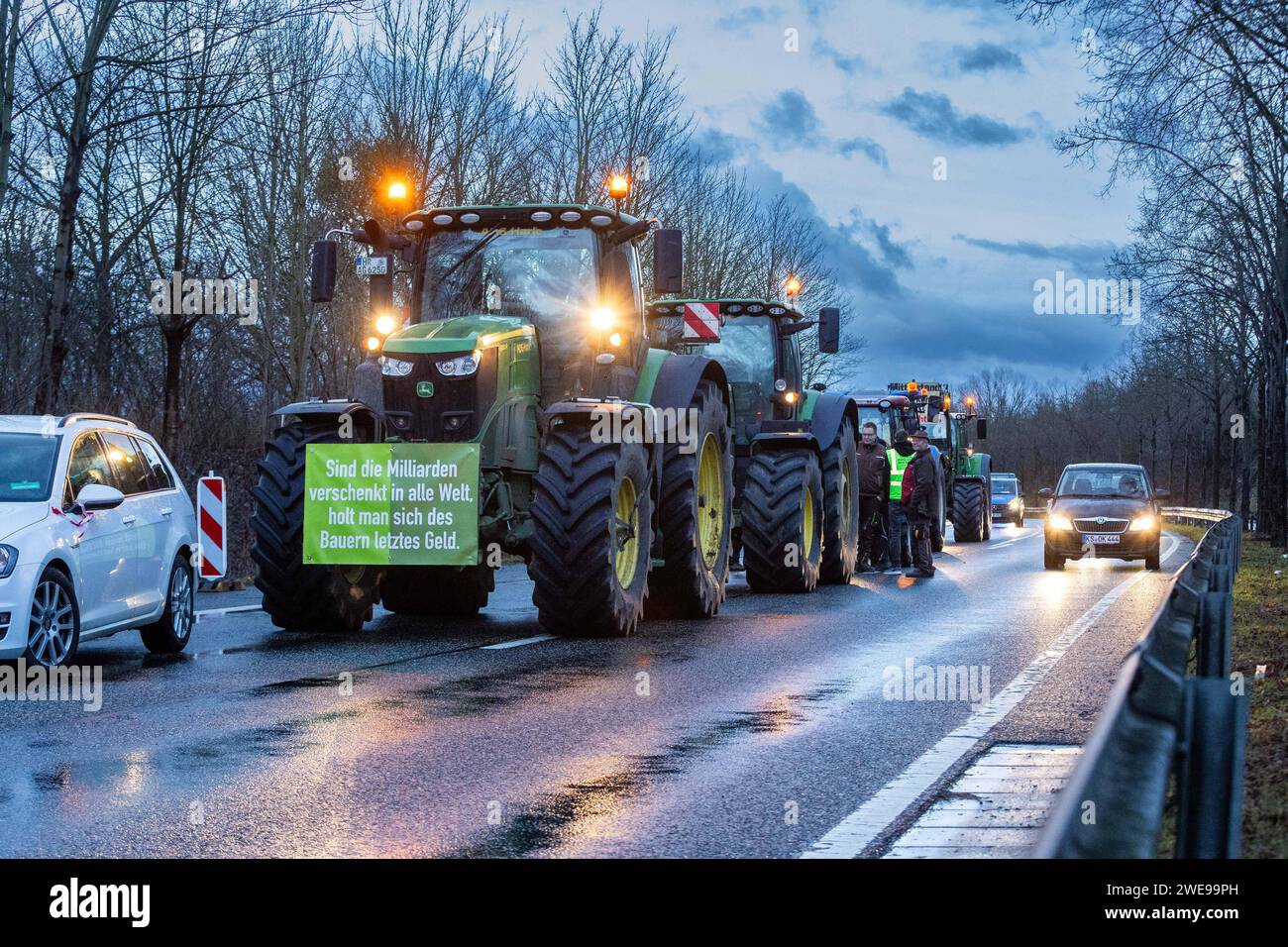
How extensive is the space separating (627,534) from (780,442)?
579 centimetres

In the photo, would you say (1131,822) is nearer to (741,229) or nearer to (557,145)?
(557,145)

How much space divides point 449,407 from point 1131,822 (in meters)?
9.87

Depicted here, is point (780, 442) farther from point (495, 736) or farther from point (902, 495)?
point (495, 736)

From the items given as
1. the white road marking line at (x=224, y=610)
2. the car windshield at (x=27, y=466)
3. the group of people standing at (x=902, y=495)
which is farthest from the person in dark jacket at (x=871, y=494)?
the car windshield at (x=27, y=466)

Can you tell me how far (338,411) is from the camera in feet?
41.5

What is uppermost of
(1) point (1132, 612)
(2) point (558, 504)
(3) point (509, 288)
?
(3) point (509, 288)

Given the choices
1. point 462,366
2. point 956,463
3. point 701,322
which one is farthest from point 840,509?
point 956,463

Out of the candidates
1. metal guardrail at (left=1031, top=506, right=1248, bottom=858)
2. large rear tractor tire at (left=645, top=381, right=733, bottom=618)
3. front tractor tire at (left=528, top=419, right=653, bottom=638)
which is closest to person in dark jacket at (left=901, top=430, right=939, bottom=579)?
large rear tractor tire at (left=645, top=381, right=733, bottom=618)

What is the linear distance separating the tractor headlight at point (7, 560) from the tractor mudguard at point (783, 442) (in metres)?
9.98

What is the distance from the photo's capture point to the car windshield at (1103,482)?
2567 cm

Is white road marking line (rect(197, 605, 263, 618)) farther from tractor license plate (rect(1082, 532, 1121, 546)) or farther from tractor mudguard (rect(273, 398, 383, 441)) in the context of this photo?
tractor license plate (rect(1082, 532, 1121, 546))

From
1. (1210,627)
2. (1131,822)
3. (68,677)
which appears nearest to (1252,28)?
(1210,627)

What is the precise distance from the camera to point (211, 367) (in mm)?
31109

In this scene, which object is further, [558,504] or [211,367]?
[211,367]
